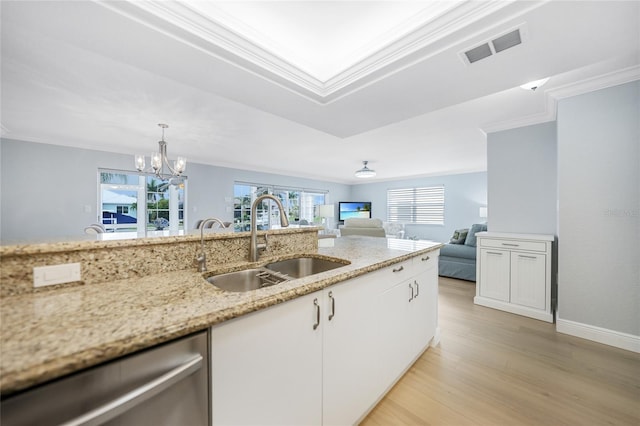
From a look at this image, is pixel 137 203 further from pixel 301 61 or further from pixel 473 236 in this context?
pixel 473 236

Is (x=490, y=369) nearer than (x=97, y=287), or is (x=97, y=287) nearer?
(x=97, y=287)

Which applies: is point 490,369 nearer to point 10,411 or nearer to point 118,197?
point 10,411

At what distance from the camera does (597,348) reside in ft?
6.94

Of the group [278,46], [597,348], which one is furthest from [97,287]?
[597,348]

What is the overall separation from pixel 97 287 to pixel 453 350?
2.50 meters

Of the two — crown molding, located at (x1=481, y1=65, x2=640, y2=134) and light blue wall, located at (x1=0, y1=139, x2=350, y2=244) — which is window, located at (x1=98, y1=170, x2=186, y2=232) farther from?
crown molding, located at (x1=481, y1=65, x2=640, y2=134)

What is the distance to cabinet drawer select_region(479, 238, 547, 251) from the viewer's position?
268 cm

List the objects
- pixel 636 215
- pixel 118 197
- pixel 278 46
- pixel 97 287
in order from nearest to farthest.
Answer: pixel 97 287 < pixel 278 46 < pixel 636 215 < pixel 118 197

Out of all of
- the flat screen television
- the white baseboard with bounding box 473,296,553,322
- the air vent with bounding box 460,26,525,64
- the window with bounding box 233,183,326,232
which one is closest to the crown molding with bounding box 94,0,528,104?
the air vent with bounding box 460,26,525,64

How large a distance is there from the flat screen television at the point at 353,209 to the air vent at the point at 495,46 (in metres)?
7.56

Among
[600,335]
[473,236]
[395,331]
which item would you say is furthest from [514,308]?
[395,331]

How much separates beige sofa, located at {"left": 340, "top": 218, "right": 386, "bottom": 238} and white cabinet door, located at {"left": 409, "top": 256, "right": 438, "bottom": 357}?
2.48m

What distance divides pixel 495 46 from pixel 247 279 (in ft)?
6.51

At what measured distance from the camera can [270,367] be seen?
916 mm
